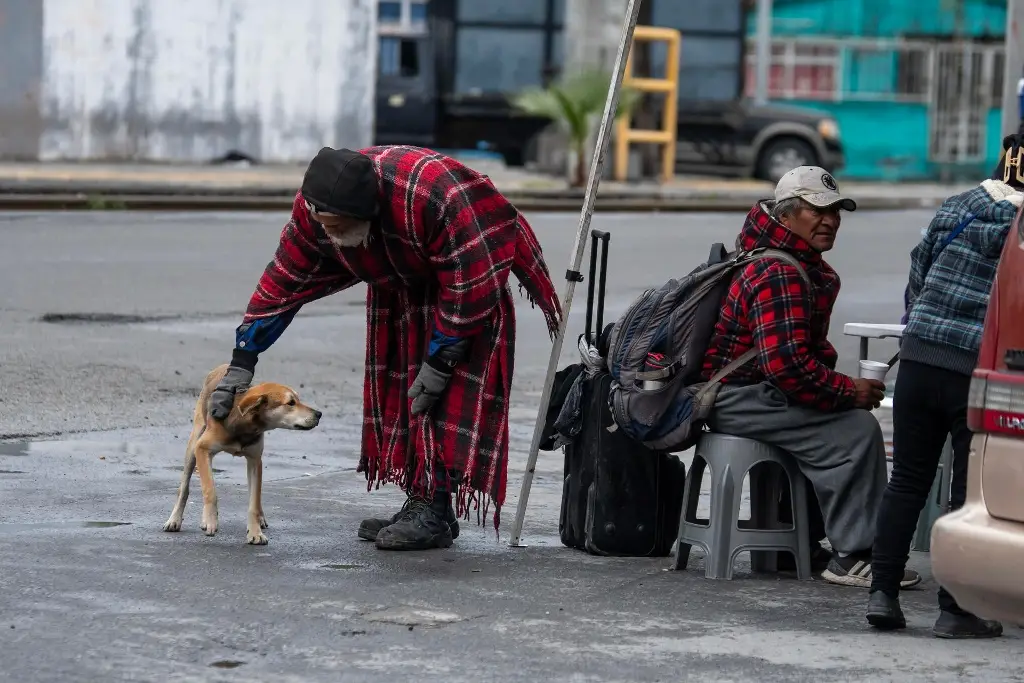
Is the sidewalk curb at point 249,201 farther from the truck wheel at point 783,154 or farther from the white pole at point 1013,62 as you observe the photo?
the white pole at point 1013,62

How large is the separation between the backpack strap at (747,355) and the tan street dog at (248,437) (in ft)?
4.67

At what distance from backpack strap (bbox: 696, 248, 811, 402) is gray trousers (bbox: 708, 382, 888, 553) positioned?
0.17 feet

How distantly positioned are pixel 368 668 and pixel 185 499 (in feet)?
6.41

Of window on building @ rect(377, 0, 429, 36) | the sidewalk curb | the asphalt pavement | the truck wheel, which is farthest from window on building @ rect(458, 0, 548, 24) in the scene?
the asphalt pavement

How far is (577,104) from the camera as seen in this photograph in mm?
26969

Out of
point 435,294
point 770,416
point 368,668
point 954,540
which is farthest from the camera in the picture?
point 435,294

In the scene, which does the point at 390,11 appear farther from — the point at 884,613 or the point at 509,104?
the point at 884,613

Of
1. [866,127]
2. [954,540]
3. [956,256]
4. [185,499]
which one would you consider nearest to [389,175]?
[185,499]

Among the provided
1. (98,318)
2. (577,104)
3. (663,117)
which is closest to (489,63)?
(663,117)

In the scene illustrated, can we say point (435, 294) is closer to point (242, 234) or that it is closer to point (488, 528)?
point (488, 528)

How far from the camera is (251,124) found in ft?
99.3

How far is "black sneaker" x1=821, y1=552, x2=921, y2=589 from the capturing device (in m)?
6.18

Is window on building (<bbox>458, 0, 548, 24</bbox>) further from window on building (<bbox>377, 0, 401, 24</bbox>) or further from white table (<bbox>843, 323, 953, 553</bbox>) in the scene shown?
white table (<bbox>843, 323, 953, 553</bbox>)

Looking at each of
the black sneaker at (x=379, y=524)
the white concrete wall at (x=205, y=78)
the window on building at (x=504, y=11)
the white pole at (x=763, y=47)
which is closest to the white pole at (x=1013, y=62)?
the black sneaker at (x=379, y=524)
